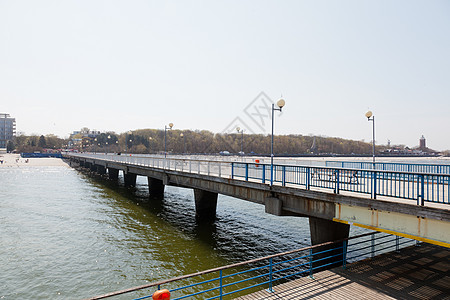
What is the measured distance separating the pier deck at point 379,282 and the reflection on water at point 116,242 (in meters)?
5.77

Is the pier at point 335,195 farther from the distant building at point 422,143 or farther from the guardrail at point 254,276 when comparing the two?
the distant building at point 422,143

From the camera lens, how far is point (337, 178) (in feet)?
33.5

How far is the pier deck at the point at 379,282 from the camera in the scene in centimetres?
751

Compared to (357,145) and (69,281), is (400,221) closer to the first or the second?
(69,281)

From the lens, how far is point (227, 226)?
20000mm

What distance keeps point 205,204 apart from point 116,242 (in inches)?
306

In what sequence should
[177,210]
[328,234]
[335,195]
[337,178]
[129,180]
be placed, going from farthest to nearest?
[129,180]
[177,210]
[328,234]
[337,178]
[335,195]

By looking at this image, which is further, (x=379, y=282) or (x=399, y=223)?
(x=399, y=223)

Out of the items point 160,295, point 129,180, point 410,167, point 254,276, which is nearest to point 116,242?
point 254,276

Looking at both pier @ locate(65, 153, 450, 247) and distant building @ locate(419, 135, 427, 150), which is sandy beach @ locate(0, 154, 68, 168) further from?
distant building @ locate(419, 135, 427, 150)

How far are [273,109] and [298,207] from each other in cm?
553

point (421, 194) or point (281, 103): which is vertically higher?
point (281, 103)

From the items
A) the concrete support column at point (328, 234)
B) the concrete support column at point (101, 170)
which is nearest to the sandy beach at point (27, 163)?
the concrete support column at point (101, 170)

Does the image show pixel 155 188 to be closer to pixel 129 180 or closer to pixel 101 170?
pixel 129 180
